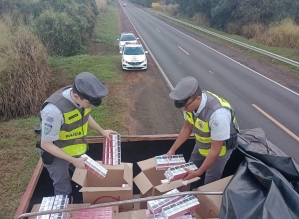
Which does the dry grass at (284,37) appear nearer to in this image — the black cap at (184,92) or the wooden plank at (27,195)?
the black cap at (184,92)

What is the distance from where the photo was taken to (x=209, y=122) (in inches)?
121

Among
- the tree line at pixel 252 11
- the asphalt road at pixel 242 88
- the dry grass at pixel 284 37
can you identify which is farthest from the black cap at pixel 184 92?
the tree line at pixel 252 11

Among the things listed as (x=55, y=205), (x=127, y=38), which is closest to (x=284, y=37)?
(x=127, y=38)

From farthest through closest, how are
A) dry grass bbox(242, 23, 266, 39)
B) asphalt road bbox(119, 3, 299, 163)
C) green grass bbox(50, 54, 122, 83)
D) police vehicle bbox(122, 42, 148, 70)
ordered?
1. dry grass bbox(242, 23, 266, 39)
2. police vehicle bbox(122, 42, 148, 70)
3. green grass bbox(50, 54, 122, 83)
4. asphalt road bbox(119, 3, 299, 163)

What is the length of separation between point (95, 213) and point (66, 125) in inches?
37.4

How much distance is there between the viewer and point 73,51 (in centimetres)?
1638

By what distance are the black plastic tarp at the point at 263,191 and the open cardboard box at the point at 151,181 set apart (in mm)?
623

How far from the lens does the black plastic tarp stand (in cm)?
212

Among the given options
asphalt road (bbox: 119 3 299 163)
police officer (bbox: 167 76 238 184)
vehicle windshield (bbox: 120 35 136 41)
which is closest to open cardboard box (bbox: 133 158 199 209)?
police officer (bbox: 167 76 238 184)

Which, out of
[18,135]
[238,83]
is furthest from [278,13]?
[18,135]

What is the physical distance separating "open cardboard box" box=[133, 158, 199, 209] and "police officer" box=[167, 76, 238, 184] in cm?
19

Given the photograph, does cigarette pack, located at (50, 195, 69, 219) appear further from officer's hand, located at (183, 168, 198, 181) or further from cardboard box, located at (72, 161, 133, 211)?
officer's hand, located at (183, 168, 198, 181)

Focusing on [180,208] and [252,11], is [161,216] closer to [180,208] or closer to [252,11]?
[180,208]

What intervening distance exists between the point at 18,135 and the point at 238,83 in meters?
9.06
